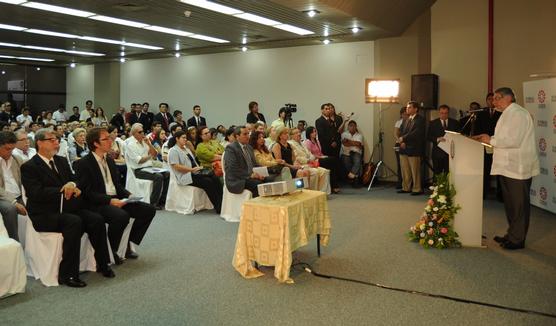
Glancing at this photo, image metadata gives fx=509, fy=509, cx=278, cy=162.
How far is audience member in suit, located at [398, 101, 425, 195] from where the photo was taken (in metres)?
9.16

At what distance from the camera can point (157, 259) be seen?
198 inches

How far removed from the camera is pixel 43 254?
4.34 meters

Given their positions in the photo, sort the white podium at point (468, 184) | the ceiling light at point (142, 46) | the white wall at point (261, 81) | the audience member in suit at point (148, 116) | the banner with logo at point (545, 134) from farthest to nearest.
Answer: the audience member in suit at point (148, 116) < the ceiling light at point (142, 46) < the white wall at point (261, 81) < the banner with logo at point (545, 134) < the white podium at point (468, 184)

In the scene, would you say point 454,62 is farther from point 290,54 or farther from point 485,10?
point 290,54

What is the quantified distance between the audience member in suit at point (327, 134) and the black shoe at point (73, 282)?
6570 millimetres

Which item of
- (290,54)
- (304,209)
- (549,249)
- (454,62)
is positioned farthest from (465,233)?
(290,54)

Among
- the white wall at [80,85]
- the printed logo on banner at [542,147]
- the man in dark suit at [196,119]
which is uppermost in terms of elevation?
the white wall at [80,85]

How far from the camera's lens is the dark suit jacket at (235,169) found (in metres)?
6.62

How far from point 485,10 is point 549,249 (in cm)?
566

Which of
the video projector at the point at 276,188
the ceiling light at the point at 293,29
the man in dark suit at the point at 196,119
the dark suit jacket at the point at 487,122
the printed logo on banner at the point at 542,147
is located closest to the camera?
the video projector at the point at 276,188

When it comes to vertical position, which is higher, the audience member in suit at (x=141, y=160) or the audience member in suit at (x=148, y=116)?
the audience member in suit at (x=148, y=116)

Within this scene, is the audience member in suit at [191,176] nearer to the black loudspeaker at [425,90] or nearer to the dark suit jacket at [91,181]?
the dark suit jacket at [91,181]

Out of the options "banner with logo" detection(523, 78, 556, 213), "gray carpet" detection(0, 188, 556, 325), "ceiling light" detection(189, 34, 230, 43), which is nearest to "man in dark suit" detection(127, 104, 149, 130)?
"ceiling light" detection(189, 34, 230, 43)

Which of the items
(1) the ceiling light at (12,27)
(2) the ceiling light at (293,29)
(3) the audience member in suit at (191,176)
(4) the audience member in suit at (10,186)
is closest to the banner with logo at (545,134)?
(2) the ceiling light at (293,29)
